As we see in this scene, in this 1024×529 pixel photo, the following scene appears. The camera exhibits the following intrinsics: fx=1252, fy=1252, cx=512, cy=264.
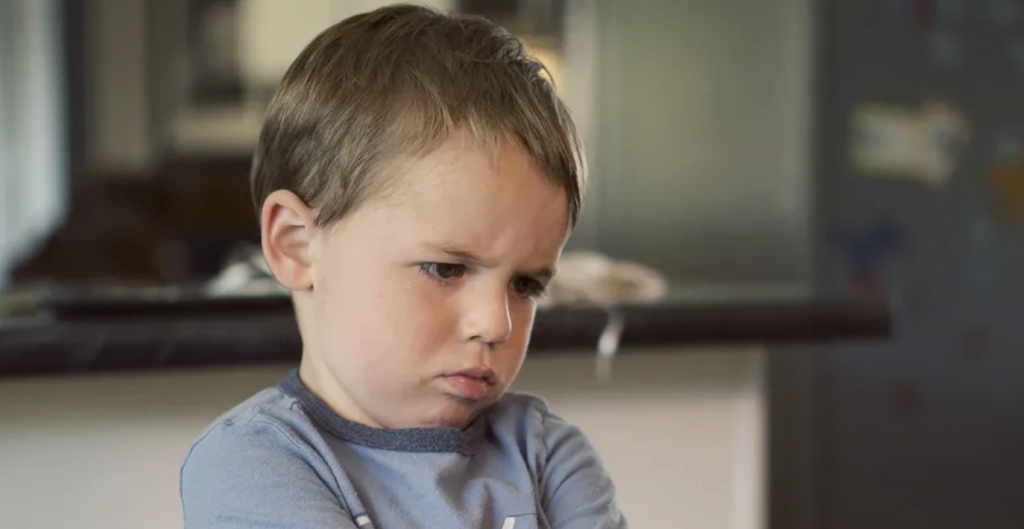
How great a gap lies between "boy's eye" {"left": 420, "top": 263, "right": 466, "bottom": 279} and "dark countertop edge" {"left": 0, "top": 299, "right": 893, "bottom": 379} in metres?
0.45

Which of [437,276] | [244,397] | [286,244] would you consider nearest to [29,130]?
[244,397]

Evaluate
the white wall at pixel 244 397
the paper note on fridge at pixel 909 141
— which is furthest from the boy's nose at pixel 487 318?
the paper note on fridge at pixel 909 141

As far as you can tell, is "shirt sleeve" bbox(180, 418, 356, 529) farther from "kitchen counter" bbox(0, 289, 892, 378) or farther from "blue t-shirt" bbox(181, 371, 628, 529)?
"kitchen counter" bbox(0, 289, 892, 378)

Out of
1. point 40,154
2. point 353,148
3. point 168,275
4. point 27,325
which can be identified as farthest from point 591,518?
point 40,154

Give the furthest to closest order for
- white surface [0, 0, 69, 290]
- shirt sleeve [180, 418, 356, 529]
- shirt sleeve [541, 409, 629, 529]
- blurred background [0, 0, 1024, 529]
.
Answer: white surface [0, 0, 69, 290] < blurred background [0, 0, 1024, 529] < shirt sleeve [541, 409, 629, 529] < shirt sleeve [180, 418, 356, 529]

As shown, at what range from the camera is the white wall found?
50.6 inches

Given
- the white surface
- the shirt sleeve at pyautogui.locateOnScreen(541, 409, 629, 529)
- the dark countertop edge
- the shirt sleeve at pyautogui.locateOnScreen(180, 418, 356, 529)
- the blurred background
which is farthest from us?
the white surface

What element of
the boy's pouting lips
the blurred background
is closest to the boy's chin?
the boy's pouting lips

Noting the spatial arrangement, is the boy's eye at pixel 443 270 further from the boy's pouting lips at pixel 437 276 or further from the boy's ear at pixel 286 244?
the boy's ear at pixel 286 244

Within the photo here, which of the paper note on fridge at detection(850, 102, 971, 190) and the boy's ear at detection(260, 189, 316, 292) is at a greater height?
the paper note on fridge at detection(850, 102, 971, 190)

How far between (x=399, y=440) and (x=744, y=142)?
101 inches

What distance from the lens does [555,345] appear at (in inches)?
53.1

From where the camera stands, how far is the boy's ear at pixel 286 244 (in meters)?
0.90

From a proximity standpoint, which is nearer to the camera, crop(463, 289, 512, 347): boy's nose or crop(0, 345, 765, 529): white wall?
crop(463, 289, 512, 347): boy's nose
